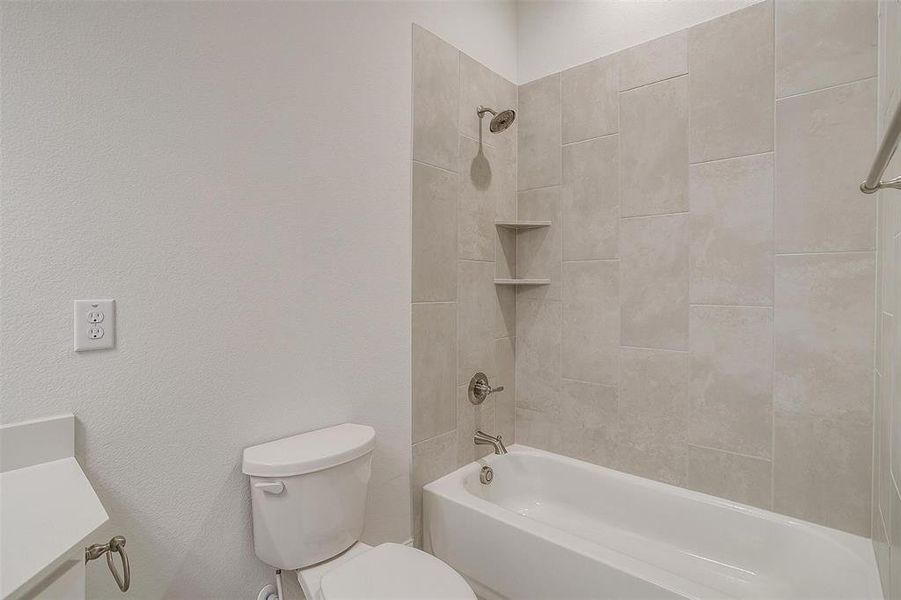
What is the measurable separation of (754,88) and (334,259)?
63.0 inches

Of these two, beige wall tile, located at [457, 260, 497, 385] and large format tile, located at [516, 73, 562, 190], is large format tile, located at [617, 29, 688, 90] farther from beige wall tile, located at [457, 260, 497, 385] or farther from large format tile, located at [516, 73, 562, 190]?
beige wall tile, located at [457, 260, 497, 385]

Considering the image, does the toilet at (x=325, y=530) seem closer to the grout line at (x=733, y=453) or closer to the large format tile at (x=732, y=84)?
the grout line at (x=733, y=453)

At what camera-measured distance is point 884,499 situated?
1.19 meters

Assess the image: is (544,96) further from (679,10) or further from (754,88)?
(754,88)

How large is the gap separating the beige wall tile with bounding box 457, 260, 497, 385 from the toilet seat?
0.83 m

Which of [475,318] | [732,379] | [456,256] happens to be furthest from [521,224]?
[732,379]

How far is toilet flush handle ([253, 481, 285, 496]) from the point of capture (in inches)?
48.2

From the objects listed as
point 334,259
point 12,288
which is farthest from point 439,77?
point 12,288

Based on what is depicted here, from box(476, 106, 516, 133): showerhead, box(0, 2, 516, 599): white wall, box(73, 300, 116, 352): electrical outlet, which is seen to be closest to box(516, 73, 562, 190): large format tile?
box(476, 106, 516, 133): showerhead

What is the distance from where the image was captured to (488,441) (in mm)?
2117

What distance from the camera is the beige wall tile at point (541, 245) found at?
217 cm

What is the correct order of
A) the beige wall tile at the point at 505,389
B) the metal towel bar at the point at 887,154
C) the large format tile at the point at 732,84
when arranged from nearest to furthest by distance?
the metal towel bar at the point at 887,154
the large format tile at the point at 732,84
the beige wall tile at the point at 505,389

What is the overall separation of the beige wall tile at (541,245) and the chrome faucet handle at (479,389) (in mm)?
485

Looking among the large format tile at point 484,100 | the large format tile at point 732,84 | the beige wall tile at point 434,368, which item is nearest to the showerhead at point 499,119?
the large format tile at point 484,100
